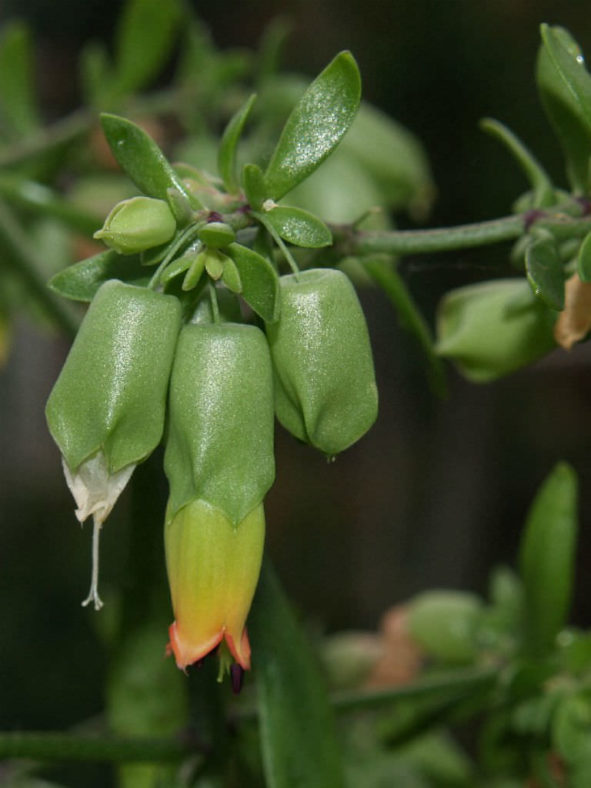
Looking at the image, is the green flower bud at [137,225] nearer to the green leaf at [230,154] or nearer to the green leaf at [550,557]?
the green leaf at [230,154]

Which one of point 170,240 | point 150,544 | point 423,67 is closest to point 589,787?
point 150,544

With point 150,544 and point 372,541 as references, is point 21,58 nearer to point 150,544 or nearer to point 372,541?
point 150,544

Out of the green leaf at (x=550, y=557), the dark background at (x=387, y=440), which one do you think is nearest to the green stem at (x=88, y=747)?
the green leaf at (x=550, y=557)

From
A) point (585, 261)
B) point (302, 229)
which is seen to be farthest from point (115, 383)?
point (585, 261)

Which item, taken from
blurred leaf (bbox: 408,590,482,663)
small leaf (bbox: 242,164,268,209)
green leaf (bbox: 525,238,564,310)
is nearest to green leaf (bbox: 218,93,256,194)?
small leaf (bbox: 242,164,268,209)

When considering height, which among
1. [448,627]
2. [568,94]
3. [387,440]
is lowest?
[387,440]

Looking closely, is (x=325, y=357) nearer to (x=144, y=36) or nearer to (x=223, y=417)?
(x=223, y=417)

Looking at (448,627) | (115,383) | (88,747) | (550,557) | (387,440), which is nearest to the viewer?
(115,383)

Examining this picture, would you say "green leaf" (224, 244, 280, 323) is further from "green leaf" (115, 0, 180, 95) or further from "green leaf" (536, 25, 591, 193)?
"green leaf" (115, 0, 180, 95)
